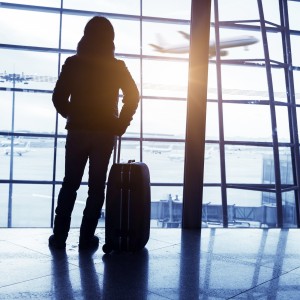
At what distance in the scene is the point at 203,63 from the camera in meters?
3.34

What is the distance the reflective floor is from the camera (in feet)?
5.60

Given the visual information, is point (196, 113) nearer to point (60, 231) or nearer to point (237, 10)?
point (60, 231)

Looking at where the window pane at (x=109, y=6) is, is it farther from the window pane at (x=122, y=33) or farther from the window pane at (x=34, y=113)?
the window pane at (x=34, y=113)

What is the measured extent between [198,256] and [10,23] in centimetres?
569

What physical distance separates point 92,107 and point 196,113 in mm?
1328

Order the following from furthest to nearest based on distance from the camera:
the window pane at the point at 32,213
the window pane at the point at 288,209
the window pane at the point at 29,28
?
the window pane at the point at 32,213 < the window pane at the point at 288,209 < the window pane at the point at 29,28

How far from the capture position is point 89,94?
232 cm

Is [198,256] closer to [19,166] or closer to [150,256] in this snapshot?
[150,256]

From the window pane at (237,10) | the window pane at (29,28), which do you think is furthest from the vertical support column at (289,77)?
the window pane at (29,28)

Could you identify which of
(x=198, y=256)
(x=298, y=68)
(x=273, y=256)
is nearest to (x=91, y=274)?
(x=198, y=256)

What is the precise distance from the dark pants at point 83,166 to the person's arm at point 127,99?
0.14 meters

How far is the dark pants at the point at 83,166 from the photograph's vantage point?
7.64 ft

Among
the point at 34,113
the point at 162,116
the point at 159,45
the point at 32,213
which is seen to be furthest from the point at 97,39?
the point at 32,213

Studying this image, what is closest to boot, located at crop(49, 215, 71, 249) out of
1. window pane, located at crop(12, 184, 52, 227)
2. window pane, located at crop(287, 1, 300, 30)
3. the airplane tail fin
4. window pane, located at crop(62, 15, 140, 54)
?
window pane, located at crop(62, 15, 140, 54)
